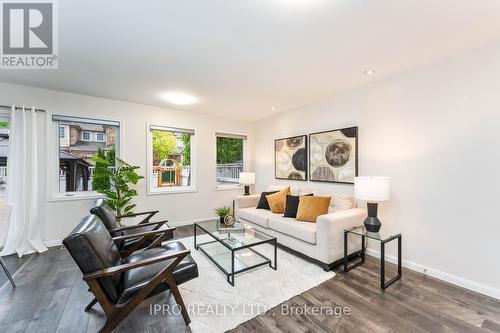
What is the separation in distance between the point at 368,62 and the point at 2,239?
431cm

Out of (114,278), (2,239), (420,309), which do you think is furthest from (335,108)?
(2,239)

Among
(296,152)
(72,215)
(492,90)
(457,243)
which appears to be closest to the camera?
(492,90)

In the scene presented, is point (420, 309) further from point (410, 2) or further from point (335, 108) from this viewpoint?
point (335, 108)

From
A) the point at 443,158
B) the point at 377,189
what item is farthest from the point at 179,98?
the point at 443,158

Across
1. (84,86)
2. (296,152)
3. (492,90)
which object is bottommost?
(296,152)

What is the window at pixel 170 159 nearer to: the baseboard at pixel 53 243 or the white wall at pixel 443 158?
the baseboard at pixel 53 243

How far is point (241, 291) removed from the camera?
2.11 m

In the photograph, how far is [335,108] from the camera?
348 cm

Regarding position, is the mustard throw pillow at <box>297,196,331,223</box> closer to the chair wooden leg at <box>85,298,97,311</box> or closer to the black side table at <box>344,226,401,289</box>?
the black side table at <box>344,226,401,289</box>

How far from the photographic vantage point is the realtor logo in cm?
167

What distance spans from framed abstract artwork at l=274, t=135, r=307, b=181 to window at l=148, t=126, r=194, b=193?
185 cm

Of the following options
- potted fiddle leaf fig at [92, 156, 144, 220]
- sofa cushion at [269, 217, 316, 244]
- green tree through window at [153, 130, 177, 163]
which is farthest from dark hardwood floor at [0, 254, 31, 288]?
sofa cushion at [269, 217, 316, 244]

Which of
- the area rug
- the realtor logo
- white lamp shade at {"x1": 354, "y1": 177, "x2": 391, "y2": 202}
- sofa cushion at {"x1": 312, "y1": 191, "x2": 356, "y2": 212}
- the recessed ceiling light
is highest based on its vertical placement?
the realtor logo

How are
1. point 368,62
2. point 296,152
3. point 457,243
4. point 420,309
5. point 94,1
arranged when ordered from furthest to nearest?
point 296,152
point 368,62
point 457,243
point 420,309
point 94,1
